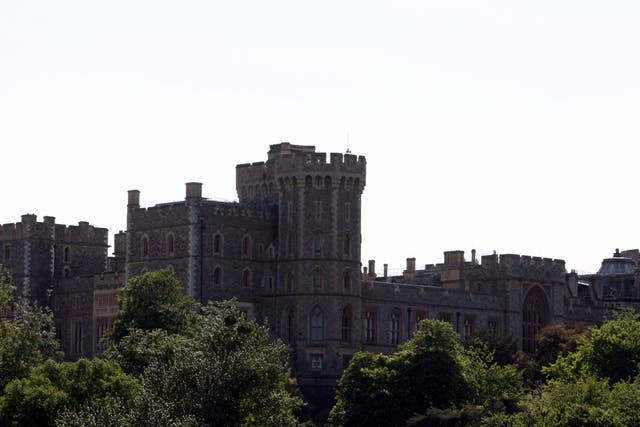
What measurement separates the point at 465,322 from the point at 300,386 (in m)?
18.8

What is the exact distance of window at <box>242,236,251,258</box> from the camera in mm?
127438

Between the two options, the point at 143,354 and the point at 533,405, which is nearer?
the point at 533,405

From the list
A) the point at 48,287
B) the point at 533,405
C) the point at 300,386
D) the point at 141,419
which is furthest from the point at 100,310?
the point at 141,419

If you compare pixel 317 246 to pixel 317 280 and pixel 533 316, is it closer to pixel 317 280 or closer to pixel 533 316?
pixel 317 280

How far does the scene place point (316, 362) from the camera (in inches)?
4921

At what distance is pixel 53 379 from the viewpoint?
9000 centimetres

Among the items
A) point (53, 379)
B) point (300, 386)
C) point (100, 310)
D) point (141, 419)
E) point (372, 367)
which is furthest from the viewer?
point (100, 310)

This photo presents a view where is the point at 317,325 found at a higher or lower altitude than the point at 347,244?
lower

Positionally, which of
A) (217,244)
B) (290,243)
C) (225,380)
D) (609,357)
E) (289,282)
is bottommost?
(225,380)

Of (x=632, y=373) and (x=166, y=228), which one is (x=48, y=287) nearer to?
(x=166, y=228)

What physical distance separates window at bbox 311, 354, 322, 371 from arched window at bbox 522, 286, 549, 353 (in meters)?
23.1

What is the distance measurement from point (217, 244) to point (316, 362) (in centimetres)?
1058

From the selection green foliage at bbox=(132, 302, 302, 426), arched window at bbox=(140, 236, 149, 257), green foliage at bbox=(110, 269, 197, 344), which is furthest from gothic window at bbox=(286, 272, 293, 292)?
green foliage at bbox=(132, 302, 302, 426)

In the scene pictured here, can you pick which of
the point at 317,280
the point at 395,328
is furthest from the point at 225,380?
the point at 395,328
